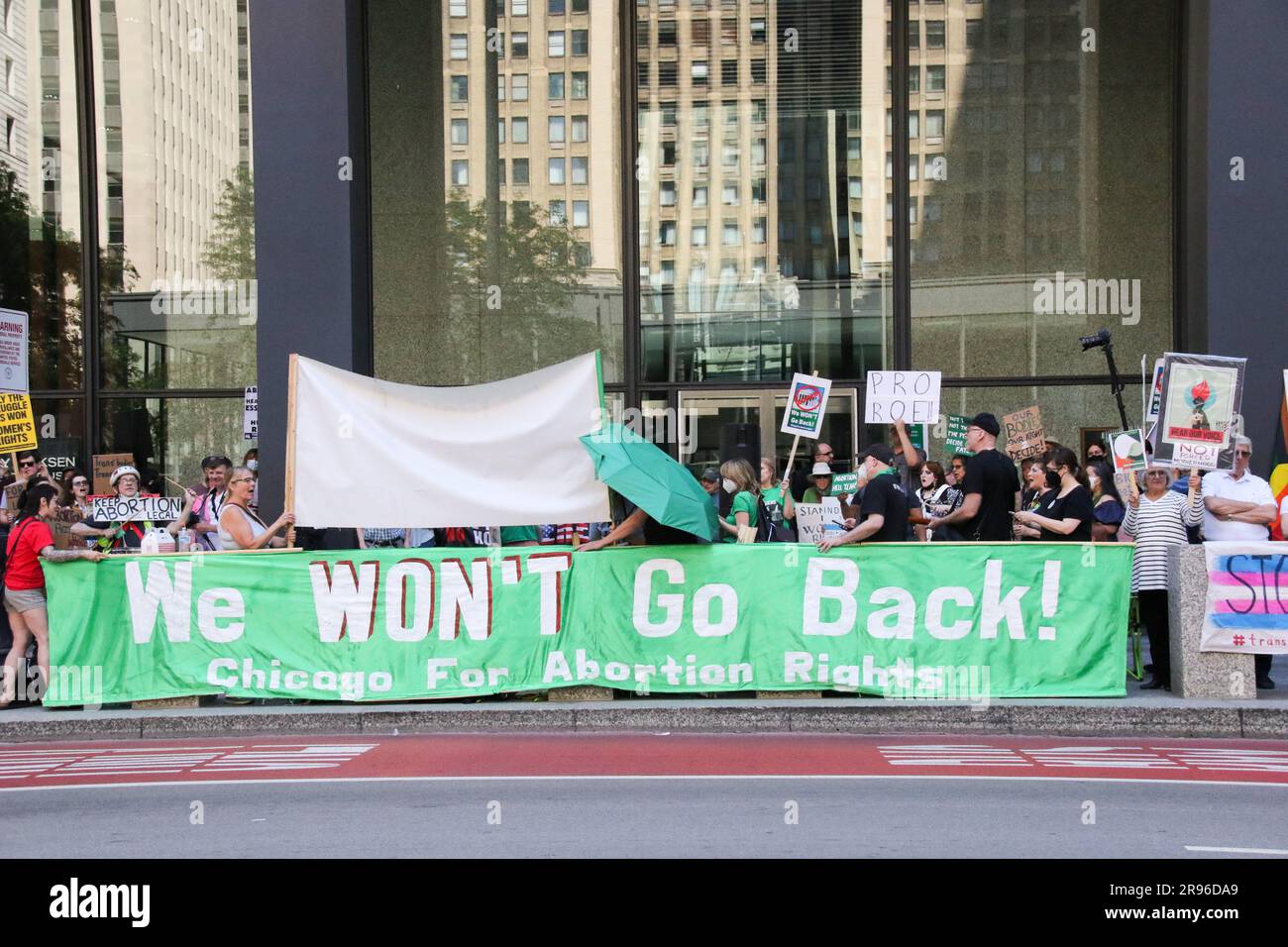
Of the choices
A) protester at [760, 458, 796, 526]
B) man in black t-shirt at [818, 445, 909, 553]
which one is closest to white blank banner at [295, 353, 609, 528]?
man in black t-shirt at [818, 445, 909, 553]

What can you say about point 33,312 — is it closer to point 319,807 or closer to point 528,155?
point 528,155

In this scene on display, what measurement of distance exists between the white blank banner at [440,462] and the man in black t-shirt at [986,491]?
3.04 m

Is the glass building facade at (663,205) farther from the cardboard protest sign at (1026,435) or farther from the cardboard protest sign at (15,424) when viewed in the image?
the cardboard protest sign at (15,424)

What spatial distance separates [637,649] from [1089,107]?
38.1 ft

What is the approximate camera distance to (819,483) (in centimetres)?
1697

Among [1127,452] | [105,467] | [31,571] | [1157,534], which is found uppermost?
[1127,452]

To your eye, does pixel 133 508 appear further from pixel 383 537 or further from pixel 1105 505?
pixel 1105 505

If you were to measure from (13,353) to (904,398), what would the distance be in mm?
8676

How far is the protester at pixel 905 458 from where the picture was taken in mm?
12383

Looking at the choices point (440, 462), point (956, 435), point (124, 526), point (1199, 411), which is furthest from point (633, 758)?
point (124, 526)

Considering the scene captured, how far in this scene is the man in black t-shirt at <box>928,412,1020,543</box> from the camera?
38.7 ft

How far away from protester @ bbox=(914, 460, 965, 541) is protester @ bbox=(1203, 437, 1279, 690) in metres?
2.52
